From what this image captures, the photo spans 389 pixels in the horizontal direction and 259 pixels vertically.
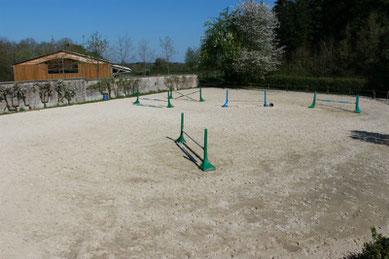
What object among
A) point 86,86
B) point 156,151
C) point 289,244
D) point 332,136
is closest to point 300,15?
point 86,86

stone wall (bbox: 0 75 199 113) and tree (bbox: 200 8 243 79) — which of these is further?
tree (bbox: 200 8 243 79)

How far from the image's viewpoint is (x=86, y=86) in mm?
20250

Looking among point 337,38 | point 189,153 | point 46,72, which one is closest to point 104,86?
point 46,72

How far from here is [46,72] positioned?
29.7 metres

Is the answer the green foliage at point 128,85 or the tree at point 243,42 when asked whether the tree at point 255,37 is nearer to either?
the tree at point 243,42

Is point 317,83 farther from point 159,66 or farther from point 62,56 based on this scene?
point 62,56

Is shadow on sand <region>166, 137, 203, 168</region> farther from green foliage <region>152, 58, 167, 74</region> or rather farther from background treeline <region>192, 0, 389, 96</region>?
green foliage <region>152, 58, 167, 74</region>

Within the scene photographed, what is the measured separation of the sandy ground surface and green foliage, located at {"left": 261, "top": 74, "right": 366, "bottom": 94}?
50.0 ft

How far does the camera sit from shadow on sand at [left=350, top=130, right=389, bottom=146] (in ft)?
33.7

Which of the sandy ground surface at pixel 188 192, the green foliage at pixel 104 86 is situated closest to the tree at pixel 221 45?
the green foliage at pixel 104 86

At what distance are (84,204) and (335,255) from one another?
13.9 feet

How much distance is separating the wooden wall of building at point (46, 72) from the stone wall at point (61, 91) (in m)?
6.42

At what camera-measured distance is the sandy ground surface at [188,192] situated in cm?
439

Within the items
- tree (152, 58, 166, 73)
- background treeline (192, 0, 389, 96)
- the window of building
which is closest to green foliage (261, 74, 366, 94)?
background treeline (192, 0, 389, 96)
